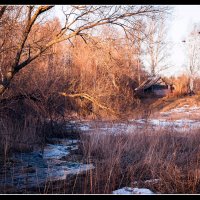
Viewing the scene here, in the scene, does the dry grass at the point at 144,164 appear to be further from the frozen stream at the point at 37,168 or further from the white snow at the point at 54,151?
the white snow at the point at 54,151

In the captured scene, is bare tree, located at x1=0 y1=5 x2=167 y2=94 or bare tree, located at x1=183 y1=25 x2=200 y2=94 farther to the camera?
bare tree, located at x1=183 y1=25 x2=200 y2=94

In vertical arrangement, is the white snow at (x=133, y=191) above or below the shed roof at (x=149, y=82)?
below

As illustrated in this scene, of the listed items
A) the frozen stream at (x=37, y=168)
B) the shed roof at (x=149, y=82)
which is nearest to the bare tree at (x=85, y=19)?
the frozen stream at (x=37, y=168)

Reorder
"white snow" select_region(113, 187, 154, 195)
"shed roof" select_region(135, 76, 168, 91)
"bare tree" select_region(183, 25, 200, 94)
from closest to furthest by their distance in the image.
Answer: "white snow" select_region(113, 187, 154, 195) → "shed roof" select_region(135, 76, 168, 91) → "bare tree" select_region(183, 25, 200, 94)

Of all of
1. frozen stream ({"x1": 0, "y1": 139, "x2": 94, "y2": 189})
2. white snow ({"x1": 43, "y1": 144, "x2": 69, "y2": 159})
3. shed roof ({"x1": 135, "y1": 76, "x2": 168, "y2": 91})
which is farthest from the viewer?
shed roof ({"x1": 135, "y1": 76, "x2": 168, "y2": 91})

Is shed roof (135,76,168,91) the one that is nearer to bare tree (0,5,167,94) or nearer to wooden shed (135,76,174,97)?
wooden shed (135,76,174,97)

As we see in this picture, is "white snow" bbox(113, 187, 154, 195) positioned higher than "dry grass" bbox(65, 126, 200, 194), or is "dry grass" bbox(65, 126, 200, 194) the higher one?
"dry grass" bbox(65, 126, 200, 194)

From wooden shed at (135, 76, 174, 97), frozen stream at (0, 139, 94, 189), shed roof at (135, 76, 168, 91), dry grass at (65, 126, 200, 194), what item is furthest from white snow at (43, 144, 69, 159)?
wooden shed at (135, 76, 174, 97)

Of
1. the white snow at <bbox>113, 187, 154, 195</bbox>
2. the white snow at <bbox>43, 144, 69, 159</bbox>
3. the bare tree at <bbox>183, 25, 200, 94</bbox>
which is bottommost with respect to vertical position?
the white snow at <bbox>113, 187, 154, 195</bbox>

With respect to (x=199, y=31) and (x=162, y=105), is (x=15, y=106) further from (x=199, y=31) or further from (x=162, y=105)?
(x=199, y=31)

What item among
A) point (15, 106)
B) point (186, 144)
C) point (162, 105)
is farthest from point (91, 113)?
point (162, 105)
